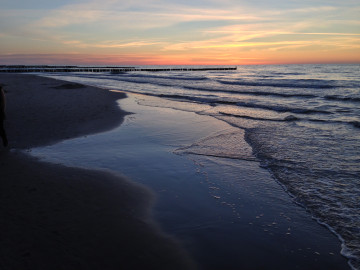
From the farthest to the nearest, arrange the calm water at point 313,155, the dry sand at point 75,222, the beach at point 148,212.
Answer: the calm water at point 313,155 → the beach at point 148,212 → the dry sand at point 75,222

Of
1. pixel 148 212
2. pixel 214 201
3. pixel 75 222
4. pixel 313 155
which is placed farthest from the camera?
pixel 313 155

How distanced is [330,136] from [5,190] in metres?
10.8

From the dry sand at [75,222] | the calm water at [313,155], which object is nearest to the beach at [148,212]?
the dry sand at [75,222]

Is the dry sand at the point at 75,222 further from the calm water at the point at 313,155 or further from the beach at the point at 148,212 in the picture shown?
the calm water at the point at 313,155

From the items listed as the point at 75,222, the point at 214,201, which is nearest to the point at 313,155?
the point at 214,201

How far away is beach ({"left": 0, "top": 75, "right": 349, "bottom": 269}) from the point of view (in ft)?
11.6

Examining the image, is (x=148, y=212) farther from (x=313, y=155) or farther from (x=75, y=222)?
(x=313, y=155)

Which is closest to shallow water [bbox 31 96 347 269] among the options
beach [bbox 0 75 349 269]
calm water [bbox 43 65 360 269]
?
beach [bbox 0 75 349 269]

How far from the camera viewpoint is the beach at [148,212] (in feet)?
11.6

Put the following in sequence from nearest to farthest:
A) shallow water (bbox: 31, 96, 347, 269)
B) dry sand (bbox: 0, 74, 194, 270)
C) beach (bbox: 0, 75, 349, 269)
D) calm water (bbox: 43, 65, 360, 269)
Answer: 1. dry sand (bbox: 0, 74, 194, 270)
2. beach (bbox: 0, 75, 349, 269)
3. shallow water (bbox: 31, 96, 347, 269)
4. calm water (bbox: 43, 65, 360, 269)

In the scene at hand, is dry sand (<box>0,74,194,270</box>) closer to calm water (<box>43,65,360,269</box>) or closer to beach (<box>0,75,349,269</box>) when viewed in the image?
beach (<box>0,75,349,269</box>)

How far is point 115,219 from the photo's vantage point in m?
4.39

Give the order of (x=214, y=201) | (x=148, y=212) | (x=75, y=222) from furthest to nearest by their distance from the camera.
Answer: (x=214, y=201) → (x=148, y=212) → (x=75, y=222)

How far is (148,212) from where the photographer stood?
4.73m
